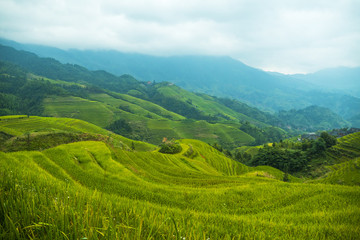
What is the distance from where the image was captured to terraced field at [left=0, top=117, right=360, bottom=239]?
1750 mm

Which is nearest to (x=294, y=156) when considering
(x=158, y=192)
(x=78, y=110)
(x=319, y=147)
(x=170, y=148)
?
(x=319, y=147)

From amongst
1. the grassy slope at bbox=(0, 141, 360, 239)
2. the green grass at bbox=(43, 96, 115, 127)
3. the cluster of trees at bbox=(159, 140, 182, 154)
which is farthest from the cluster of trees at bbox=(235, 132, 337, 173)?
the green grass at bbox=(43, 96, 115, 127)

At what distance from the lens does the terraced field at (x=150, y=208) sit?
1.75 meters

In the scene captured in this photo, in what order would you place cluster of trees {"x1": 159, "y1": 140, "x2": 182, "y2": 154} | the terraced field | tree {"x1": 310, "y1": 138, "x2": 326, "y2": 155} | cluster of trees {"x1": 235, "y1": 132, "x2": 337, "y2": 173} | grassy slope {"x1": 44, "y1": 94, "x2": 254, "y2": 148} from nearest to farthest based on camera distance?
the terraced field
cluster of trees {"x1": 159, "y1": 140, "x2": 182, "y2": 154}
cluster of trees {"x1": 235, "y1": 132, "x2": 337, "y2": 173}
tree {"x1": 310, "y1": 138, "x2": 326, "y2": 155}
grassy slope {"x1": 44, "y1": 94, "x2": 254, "y2": 148}

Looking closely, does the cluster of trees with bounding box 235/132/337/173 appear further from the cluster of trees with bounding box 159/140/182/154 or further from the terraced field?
the terraced field

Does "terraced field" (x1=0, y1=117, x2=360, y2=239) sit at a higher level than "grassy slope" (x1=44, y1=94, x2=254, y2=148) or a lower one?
higher

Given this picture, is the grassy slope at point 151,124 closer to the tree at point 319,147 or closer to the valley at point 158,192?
the valley at point 158,192

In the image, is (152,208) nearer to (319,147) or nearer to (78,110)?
(319,147)

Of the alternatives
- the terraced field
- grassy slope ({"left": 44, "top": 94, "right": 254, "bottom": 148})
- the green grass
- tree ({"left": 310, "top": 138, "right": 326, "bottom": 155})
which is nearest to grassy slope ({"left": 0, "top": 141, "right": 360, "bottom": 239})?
the terraced field

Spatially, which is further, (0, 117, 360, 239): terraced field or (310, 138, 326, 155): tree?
(310, 138, 326, 155): tree

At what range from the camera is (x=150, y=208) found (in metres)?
4.19

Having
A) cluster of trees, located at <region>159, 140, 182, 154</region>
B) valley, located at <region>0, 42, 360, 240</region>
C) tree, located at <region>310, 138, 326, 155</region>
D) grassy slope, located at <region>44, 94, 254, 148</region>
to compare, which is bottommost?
grassy slope, located at <region>44, 94, 254, 148</region>

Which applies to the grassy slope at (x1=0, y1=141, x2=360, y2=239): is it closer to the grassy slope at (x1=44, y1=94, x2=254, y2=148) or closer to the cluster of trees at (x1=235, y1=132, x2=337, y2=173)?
the cluster of trees at (x1=235, y1=132, x2=337, y2=173)

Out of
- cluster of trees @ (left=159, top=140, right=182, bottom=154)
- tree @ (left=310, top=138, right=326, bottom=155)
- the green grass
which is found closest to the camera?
cluster of trees @ (left=159, top=140, right=182, bottom=154)
